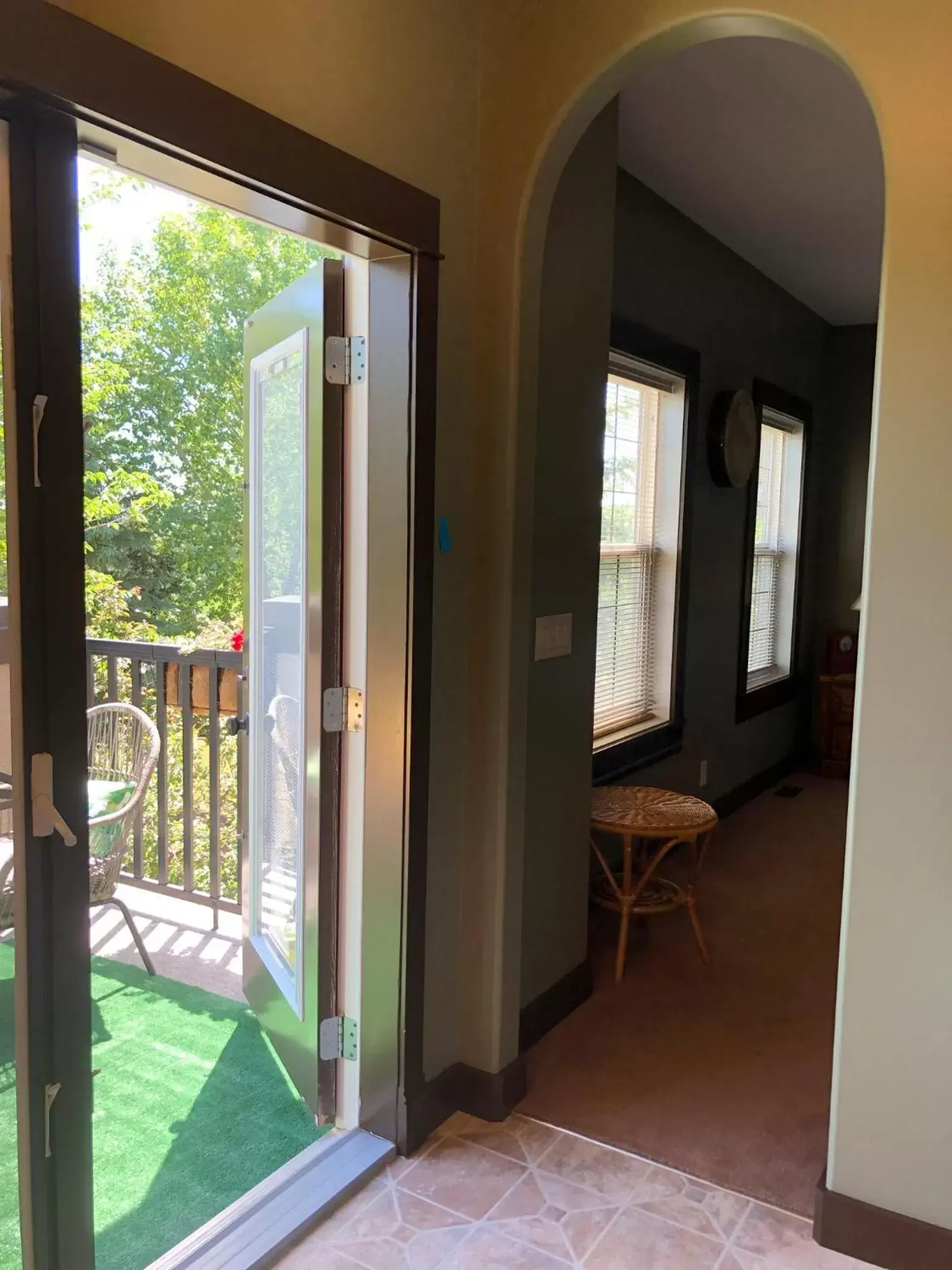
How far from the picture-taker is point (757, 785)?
5238mm

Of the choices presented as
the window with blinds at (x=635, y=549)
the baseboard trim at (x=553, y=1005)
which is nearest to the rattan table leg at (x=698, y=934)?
the baseboard trim at (x=553, y=1005)

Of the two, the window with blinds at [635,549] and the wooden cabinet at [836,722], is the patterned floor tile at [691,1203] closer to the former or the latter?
the window with blinds at [635,549]

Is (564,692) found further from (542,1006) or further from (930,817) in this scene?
(930,817)

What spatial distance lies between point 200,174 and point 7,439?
52 cm

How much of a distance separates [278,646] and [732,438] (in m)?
2.62

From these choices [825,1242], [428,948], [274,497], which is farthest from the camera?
[274,497]

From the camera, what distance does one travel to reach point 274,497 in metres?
2.46

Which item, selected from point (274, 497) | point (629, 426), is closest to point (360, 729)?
point (274, 497)

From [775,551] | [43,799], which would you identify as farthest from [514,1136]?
[775,551]

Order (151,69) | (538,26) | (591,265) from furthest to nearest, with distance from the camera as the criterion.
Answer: (591,265) < (538,26) < (151,69)

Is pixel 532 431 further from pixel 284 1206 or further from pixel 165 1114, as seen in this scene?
pixel 165 1114

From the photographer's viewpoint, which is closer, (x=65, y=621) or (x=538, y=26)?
(x=65, y=621)

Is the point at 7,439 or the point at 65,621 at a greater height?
the point at 7,439

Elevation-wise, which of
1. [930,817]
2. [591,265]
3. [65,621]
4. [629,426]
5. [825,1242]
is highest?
[591,265]
